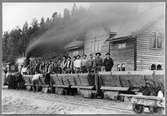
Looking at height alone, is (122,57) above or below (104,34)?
below

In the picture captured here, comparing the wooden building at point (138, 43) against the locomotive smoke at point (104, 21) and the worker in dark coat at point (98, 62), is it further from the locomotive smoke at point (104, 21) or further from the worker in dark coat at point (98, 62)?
the worker in dark coat at point (98, 62)

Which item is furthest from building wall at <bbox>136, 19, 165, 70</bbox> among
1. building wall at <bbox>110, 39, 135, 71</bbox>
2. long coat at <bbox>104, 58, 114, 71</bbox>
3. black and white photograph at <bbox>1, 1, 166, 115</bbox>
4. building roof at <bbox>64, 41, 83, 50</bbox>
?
building roof at <bbox>64, 41, 83, 50</bbox>

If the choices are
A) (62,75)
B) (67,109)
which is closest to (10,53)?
(62,75)

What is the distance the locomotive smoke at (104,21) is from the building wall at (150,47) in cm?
21

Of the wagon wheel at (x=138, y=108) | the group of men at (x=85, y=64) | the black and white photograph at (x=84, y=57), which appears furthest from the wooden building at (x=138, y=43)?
the wagon wheel at (x=138, y=108)

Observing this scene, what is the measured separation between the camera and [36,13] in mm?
7465

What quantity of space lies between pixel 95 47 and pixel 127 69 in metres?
0.85

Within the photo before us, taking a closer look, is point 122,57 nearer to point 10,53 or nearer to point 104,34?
point 104,34

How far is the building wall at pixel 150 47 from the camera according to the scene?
6.72 metres

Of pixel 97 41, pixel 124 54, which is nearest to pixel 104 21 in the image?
pixel 97 41

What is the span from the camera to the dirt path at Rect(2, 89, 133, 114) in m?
6.87

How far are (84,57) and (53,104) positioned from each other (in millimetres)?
1226

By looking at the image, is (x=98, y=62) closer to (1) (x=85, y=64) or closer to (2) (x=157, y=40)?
(1) (x=85, y=64)

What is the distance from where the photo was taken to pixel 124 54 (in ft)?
22.7
